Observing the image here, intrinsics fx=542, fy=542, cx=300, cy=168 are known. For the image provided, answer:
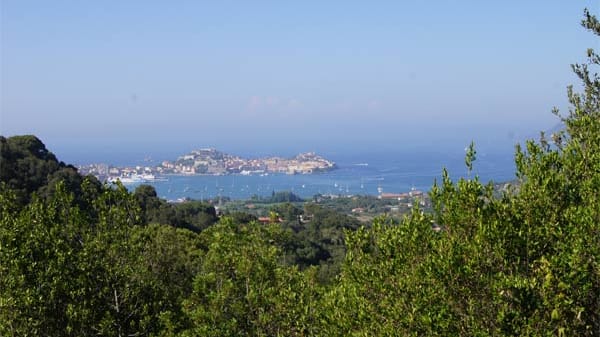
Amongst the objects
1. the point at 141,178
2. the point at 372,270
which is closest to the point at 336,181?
the point at 141,178

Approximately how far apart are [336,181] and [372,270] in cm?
15856

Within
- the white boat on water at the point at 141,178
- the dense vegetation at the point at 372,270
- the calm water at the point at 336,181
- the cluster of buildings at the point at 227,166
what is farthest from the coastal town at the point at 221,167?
the dense vegetation at the point at 372,270

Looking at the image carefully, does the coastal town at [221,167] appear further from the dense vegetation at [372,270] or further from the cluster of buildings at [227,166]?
the dense vegetation at [372,270]

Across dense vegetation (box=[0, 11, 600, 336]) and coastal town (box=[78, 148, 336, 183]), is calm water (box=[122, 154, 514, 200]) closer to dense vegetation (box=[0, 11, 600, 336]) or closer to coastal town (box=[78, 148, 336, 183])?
coastal town (box=[78, 148, 336, 183])

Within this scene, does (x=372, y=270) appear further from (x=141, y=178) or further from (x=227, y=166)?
(x=227, y=166)

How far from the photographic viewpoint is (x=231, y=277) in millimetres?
9539

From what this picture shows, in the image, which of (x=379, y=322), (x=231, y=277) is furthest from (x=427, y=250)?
(x=231, y=277)

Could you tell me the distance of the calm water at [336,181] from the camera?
13525 centimetres

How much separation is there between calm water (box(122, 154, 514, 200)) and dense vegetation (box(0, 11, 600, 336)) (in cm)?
11513

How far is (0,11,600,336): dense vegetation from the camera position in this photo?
5.65 meters

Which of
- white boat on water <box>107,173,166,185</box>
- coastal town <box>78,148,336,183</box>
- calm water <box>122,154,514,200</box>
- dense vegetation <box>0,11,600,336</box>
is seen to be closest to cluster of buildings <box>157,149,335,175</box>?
coastal town <box>78,148,336,183</box>

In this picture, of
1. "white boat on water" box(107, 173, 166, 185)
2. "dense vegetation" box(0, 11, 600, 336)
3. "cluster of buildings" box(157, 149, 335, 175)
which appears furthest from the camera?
"cluster of buildings" box(157, 149, 335, 175)

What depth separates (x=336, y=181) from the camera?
542 feet

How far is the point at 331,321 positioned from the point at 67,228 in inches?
214
